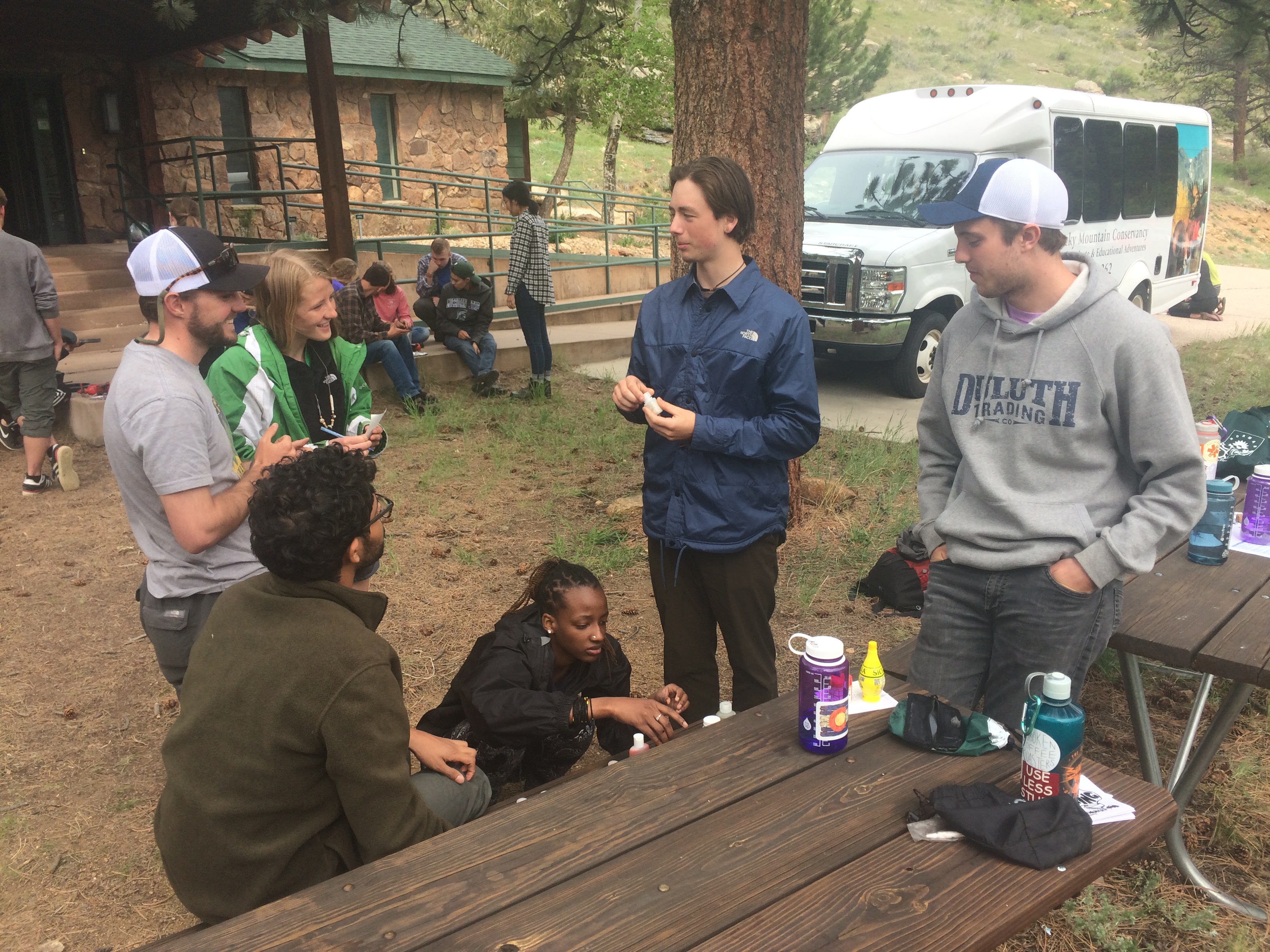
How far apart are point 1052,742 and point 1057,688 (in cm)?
11

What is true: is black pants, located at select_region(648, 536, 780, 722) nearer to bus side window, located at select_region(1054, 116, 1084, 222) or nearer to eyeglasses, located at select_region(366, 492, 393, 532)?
eyeglasses, located at select_region(366, 492, 393, 532)

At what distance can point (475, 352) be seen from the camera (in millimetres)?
9625

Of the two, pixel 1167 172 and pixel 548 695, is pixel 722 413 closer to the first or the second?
pixel 548 695

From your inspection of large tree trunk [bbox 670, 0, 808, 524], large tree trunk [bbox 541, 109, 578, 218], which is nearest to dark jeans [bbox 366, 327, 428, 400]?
large tree trunk [bbox 670, 0, 808, 524]

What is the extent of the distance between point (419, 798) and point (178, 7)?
17.8 ft

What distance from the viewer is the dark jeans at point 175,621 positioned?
9.12 ft

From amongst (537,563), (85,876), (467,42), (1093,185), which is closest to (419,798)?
(85,876)

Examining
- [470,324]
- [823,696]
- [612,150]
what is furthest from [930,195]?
[612,150]

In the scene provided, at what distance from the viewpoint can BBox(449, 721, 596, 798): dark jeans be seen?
3.06 m

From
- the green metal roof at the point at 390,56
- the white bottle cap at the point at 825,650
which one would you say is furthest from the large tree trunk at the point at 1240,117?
the white bottle cap at the point at 825,650

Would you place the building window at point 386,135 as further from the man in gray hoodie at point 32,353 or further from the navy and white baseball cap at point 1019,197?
the navy and white baseball cap at point 1019,197

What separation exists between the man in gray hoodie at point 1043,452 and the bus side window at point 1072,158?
8.04 metres

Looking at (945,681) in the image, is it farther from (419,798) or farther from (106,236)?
(106,236)

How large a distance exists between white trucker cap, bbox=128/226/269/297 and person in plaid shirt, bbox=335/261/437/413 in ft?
Answer: 19.2
